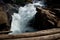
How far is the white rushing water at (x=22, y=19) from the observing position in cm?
733

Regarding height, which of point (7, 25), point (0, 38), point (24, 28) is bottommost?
point (24, 28)

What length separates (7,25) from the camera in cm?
617

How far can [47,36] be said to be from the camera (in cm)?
352

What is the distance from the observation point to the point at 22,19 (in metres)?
8.33

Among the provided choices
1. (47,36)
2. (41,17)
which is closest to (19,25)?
(41,17)

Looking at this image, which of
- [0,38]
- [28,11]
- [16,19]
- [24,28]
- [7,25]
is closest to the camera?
[0,38]

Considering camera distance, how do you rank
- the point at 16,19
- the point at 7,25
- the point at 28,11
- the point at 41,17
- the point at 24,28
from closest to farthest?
the point at 7,25, the point at 41,17, the point at 24,28, the point at 16,19, the point at 28,11

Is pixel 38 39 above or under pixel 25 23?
above

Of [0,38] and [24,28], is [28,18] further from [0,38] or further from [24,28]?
[0,38]

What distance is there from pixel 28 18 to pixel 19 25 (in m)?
0.83

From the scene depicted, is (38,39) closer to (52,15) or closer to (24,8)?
(52,15)

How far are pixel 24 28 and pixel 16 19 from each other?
2.74ft

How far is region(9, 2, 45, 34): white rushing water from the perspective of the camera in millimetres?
7328

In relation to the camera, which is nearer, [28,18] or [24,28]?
[24,28]
